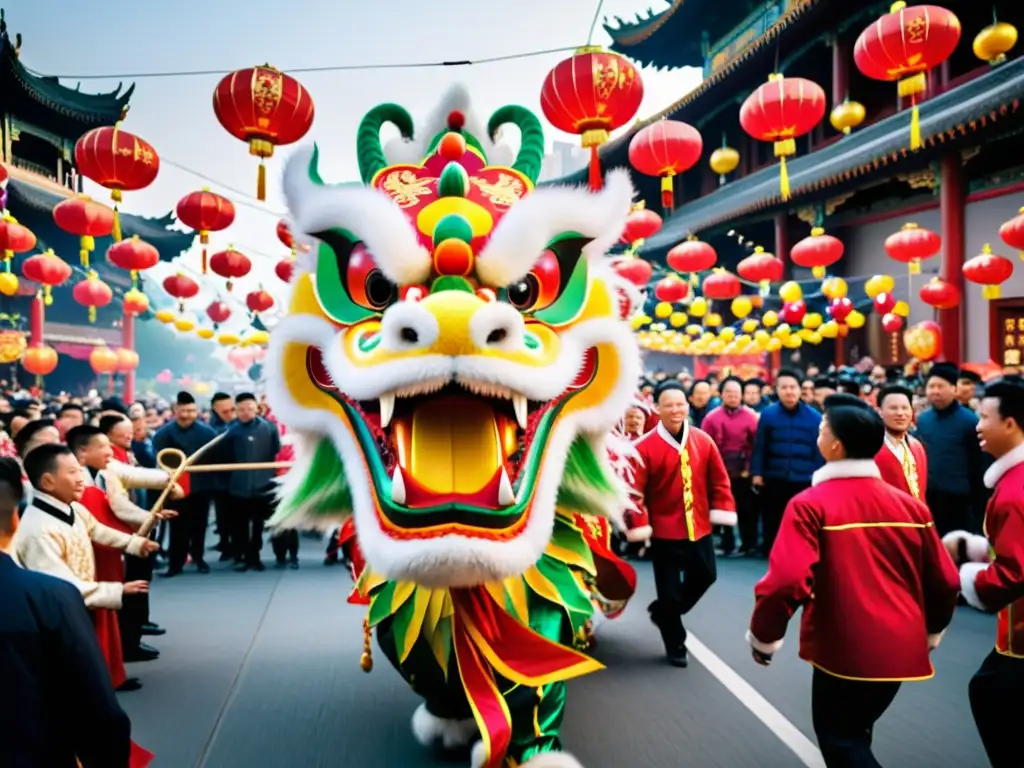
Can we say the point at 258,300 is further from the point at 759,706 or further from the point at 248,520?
the point at 759,706

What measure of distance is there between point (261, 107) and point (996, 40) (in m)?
6.05

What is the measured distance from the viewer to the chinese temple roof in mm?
14891

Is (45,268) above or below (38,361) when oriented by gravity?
above

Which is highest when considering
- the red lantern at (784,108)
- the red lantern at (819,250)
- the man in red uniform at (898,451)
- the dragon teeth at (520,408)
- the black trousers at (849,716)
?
the red lantern at (784,108)

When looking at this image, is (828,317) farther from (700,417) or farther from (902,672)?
(902,672)

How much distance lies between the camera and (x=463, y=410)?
1.97m

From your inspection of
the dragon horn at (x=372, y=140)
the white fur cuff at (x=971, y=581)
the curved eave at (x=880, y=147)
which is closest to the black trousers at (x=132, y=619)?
the dragon horn at (x=372, y=140)

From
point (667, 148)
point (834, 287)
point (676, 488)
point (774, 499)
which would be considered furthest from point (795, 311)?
point (676, 488)

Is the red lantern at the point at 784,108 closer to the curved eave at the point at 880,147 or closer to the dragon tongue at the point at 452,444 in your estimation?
the curved eave at the point at 880,147

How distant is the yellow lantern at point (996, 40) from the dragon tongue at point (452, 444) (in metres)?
6.60

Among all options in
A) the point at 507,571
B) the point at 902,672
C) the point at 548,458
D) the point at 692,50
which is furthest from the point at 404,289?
the point at 692,50

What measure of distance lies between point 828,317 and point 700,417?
727 cm

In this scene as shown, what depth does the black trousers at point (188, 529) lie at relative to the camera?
574cm

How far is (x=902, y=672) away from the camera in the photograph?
203cm
